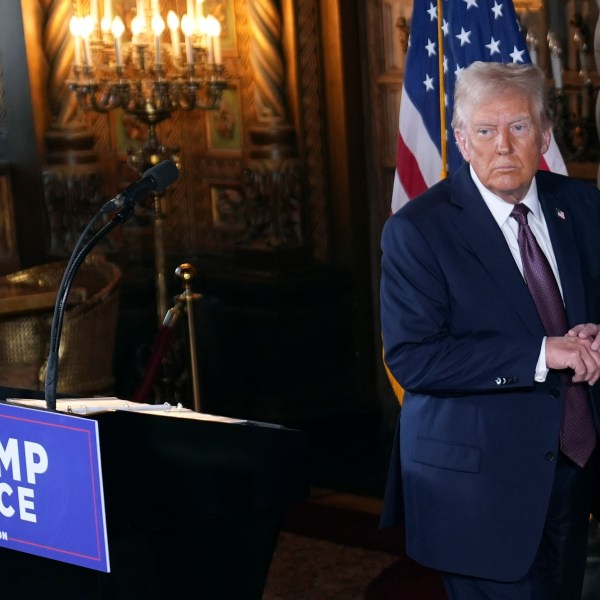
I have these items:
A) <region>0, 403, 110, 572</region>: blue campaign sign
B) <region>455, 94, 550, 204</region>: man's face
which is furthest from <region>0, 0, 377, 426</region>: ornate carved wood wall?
<region>0, 403, 110, 572</region>: blue campaign sign

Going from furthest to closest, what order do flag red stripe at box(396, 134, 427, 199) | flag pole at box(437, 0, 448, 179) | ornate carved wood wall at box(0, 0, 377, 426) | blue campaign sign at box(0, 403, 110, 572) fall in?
ornate carved wood wall at box(0, 0, 377, 426), flag red stripe at box(396, 134, 427, 199), flag pole at box(437, 0, 448, 179), blue campaign sign at box(0, 403, 110, 572)

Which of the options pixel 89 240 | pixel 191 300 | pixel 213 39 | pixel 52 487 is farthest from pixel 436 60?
pixel 52 487

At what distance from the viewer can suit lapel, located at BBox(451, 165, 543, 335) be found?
10.1ft

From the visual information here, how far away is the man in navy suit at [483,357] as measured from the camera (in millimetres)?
3055

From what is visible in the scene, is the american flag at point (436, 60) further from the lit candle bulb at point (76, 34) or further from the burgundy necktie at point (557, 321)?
the lit candle bulb at point (76, 34)

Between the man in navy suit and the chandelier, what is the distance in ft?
11.9

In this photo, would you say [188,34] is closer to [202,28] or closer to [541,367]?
[202,28]

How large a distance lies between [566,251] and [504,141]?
31 centimetres

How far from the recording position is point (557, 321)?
3.12m

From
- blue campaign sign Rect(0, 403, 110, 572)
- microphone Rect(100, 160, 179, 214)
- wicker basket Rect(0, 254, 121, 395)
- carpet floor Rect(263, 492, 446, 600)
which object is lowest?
carpet floor Rect(263, 492, 446, 600)

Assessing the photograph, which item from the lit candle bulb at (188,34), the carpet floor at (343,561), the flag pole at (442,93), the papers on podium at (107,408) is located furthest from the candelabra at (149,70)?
the papers on podium at (107,408)

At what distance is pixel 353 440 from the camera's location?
23.7 feet

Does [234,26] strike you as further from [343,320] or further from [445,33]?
[445,33]

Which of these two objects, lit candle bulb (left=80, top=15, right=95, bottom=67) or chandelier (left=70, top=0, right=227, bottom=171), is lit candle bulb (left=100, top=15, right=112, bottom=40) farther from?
lit candle bulb (left=80, top=15, right=95, bottom=67)
